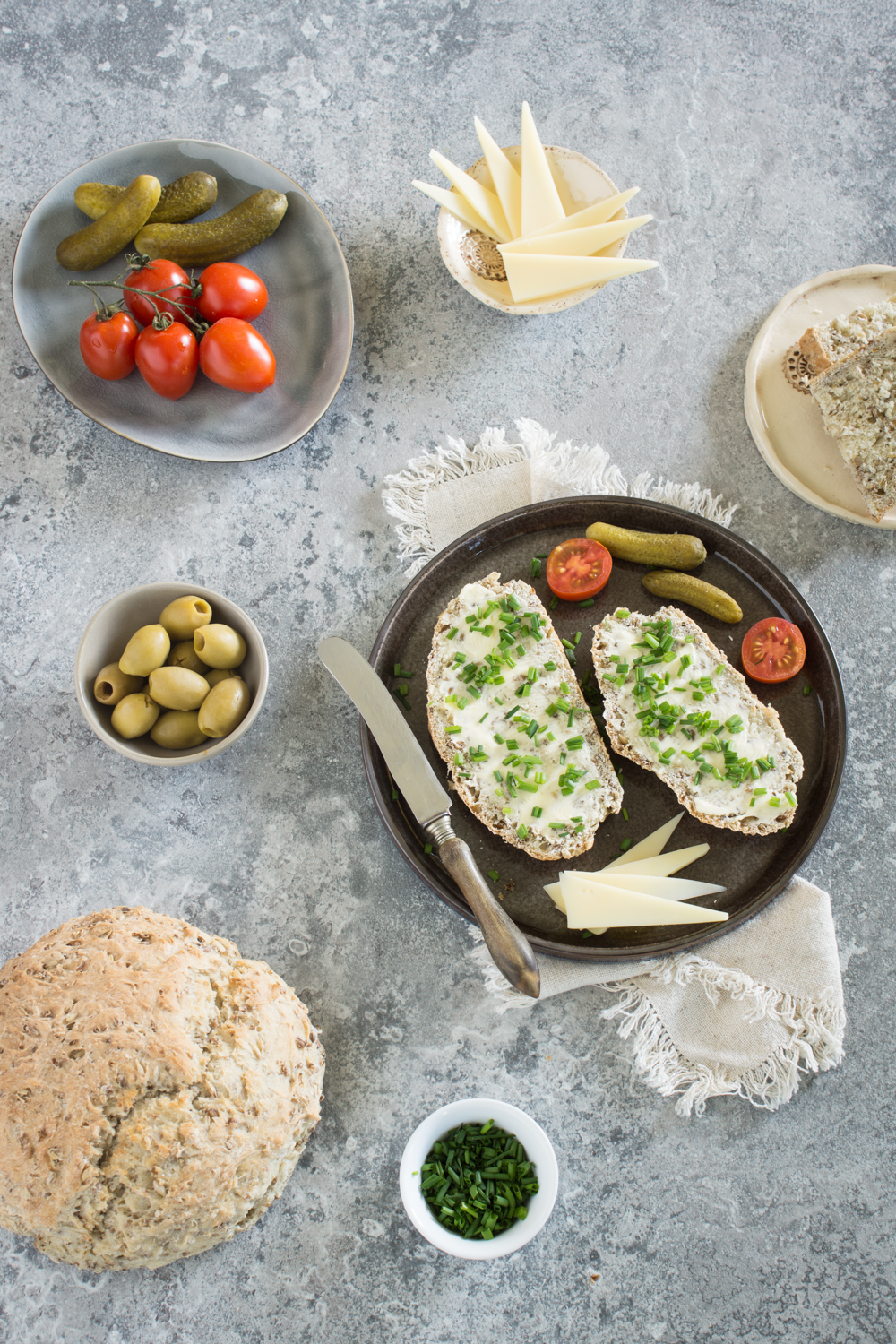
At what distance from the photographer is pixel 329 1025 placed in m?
2.71

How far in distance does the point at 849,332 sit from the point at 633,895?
2.06m

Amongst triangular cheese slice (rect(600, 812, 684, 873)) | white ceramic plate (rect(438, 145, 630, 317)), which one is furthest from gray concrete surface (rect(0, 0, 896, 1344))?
triangular cheese slice (rect(600, 812, 684, 873))

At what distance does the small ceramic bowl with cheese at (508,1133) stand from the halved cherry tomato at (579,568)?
5.23 feet

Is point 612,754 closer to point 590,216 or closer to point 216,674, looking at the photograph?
point 216,674

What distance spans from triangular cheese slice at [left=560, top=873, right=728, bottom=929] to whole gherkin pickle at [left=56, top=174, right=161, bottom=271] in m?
2.54

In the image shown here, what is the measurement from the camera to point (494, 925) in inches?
95.3

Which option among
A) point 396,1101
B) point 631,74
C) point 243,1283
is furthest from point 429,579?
point 243,1283

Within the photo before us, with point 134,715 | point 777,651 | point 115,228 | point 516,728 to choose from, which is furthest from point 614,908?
point 115,228

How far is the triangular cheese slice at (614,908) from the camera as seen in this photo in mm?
2465

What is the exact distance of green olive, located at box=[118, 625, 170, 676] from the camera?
8.34ft

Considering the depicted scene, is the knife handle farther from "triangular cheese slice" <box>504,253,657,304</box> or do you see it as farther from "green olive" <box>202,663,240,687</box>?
"triangular cheese slice" <box>504,253,657,304</box>

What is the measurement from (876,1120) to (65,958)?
259cm

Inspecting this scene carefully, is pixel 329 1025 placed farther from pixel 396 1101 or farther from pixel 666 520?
pixel 666 520

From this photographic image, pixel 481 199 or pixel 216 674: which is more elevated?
pixel 481 199
